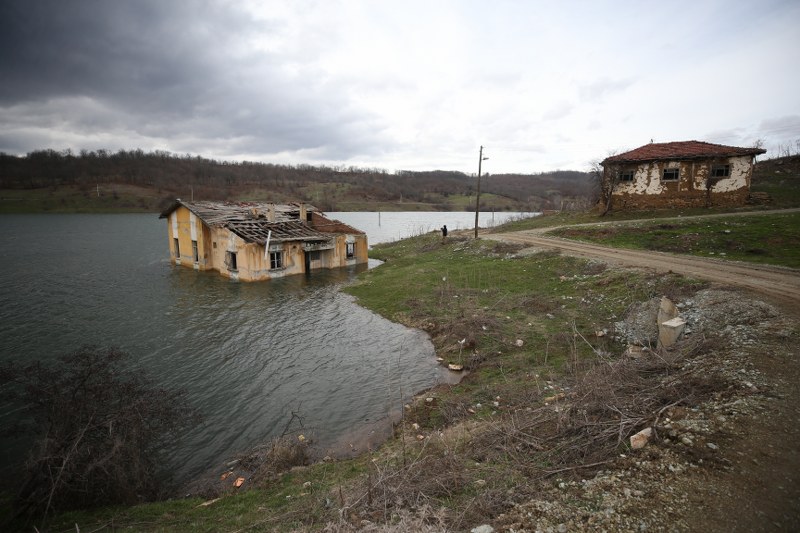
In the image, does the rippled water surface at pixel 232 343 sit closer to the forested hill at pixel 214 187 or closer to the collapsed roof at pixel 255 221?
the collapsed roof at pixel 255 221

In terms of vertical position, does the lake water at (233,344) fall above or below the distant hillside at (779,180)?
below

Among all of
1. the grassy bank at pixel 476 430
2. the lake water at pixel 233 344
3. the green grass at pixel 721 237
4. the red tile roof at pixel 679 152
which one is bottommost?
the lake water at pixel 233 344

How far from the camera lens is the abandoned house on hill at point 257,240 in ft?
101

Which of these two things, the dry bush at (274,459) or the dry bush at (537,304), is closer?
the dry bush at (274,459)

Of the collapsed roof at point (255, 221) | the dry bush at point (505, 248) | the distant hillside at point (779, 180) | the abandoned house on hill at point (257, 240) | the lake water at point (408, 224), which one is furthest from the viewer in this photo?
the lake water at point (408, 224)

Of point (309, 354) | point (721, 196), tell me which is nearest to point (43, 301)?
point (309, 354)

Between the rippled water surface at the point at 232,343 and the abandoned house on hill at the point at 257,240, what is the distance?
165 centimetres

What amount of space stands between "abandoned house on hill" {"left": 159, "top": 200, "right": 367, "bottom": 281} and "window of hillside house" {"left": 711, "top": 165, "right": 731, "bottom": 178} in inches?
1213

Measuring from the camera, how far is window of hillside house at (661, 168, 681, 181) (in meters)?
31.7

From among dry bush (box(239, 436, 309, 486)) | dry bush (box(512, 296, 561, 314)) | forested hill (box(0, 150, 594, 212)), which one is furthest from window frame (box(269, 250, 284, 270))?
forested hill (box(0, 150, 594, 212))

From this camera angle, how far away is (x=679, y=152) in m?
32.0

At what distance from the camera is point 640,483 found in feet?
17.7

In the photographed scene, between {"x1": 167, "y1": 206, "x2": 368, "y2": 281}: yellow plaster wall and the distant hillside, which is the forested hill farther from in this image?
{"x1": 167, "y1": 206, "x2": 368, "y2": 281}: yellow plaster wall

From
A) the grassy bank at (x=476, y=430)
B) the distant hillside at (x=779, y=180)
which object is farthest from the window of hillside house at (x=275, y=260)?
the distant hillside at (x=779, y=180)
